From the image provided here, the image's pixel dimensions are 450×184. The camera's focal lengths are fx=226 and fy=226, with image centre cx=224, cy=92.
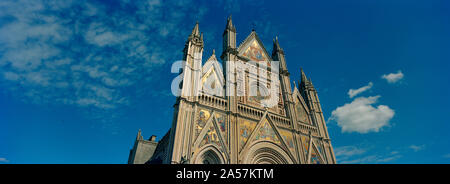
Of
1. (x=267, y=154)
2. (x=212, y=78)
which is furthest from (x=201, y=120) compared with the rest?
(x=267, y=154)

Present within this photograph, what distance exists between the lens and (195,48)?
833 inches

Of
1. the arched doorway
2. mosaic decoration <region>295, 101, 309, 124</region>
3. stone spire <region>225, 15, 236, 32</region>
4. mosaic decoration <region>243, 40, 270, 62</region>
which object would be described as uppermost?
stone spire <region>225, 15, 236, 32</region>

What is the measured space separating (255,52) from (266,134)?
1046cm

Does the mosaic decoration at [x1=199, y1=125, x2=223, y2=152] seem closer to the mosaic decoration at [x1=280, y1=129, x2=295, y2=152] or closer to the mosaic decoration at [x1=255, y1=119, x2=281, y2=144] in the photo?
the mosaic decoration at [x1=255, y1=119, x2=281, y2=144]

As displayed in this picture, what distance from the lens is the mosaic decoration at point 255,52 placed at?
25508 mm

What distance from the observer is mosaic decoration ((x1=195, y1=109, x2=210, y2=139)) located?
1689cm

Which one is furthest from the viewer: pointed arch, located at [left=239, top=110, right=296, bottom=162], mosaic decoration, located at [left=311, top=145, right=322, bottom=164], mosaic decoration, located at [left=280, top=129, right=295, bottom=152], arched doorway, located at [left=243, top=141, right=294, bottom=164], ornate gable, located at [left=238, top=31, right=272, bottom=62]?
ornate gable, located at [left=238, top=31, right=272, bottom=62]

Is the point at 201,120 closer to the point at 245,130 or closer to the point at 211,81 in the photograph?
the point at 245,130

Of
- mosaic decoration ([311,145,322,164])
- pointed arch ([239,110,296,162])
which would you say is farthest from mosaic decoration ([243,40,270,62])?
mosaic decoration ([311,145,322,164])

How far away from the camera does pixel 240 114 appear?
1964cm

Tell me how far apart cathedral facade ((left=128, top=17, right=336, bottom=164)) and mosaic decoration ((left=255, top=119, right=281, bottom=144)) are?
0.09 m
